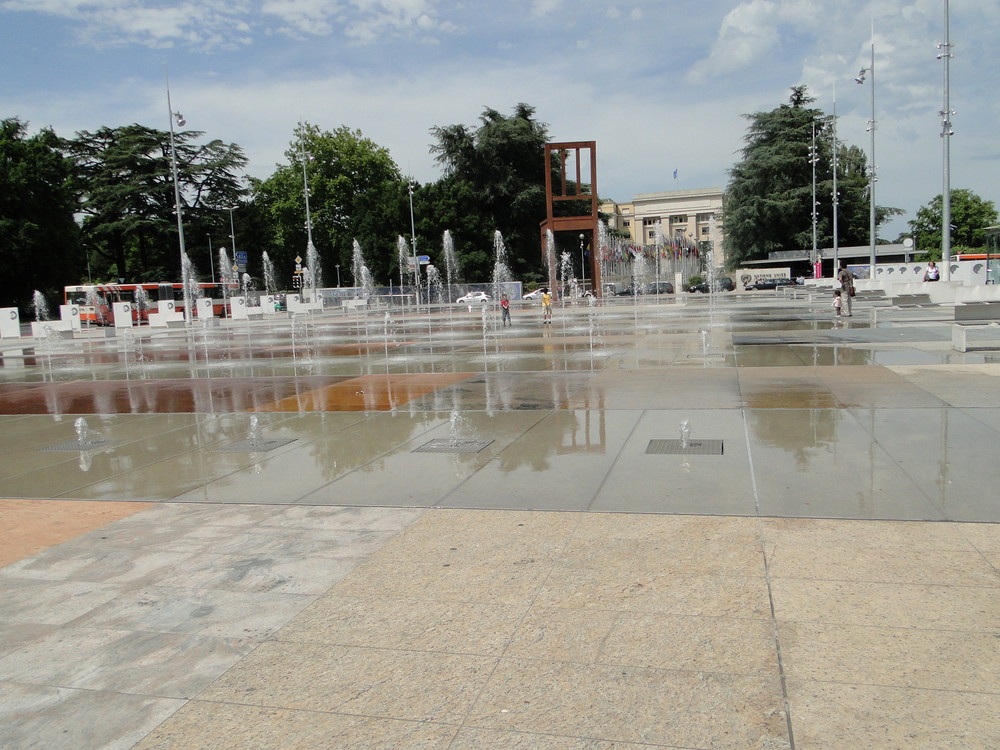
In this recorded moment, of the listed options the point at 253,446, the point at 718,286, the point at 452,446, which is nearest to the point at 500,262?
the point at 718,286

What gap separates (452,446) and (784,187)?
7674cm

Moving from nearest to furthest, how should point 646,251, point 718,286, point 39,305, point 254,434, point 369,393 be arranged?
point 254,434 < point 369,393 < point 39,305 < point 718,286 < point 646,251

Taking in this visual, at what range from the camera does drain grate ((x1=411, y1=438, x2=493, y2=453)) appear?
8594 millimetres

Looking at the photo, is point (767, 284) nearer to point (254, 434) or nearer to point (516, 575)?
point (254, 434)

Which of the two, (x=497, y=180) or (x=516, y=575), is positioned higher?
(x=497, y=180)

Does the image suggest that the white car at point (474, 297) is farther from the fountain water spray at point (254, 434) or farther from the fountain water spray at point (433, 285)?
the fountain water spray at point (254, 434)

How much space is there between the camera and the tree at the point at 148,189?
73.7m

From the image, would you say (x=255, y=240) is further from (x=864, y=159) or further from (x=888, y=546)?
(x=888, y=546)

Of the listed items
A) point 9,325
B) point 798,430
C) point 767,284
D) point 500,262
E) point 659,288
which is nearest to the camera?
point 798,430

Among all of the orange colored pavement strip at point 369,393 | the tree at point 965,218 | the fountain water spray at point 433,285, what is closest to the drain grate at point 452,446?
the orange colored pavement strip at point 369,393

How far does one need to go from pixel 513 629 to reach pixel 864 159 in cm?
11213

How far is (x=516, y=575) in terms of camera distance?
16.3 feet

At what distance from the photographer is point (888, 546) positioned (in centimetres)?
516

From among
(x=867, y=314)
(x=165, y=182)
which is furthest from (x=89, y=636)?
(x=165, y=182)
